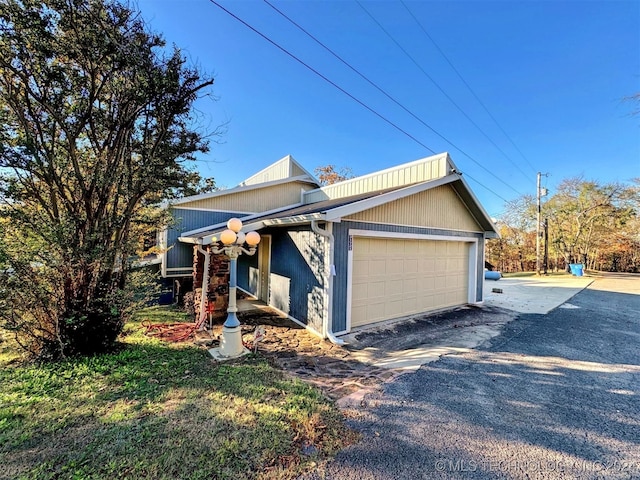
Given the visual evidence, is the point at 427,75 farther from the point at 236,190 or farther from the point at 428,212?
the point at 236,190

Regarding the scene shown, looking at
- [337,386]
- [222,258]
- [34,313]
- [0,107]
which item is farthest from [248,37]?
[337,386]

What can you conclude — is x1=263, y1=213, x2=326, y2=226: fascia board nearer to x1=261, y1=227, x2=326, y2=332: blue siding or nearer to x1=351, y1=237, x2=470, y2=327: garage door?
x1=261, y1=227, x2=326, y2=332: blue siding

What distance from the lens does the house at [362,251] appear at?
574 cm

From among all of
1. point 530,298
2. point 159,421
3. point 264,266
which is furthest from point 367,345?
point 530,298

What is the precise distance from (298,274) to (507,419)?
15.1 ft

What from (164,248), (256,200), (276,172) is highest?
(276,172)

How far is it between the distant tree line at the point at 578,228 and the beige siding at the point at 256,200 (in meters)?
21.6

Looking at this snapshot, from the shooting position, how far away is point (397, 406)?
3.16m

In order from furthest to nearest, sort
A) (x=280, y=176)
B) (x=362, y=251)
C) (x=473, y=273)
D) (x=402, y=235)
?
(x=280, y=176), (x=473, y=273), (x=402, y=235), (x=362, y=251)

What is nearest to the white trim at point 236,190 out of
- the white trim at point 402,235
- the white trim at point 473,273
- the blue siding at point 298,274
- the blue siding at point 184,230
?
the blue siding at point 184,230

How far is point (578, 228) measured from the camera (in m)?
21.9

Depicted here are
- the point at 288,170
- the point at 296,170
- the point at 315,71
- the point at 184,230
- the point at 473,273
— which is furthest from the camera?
the point at 296,170

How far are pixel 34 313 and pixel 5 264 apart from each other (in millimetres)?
821

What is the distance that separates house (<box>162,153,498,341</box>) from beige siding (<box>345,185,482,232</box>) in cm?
3
